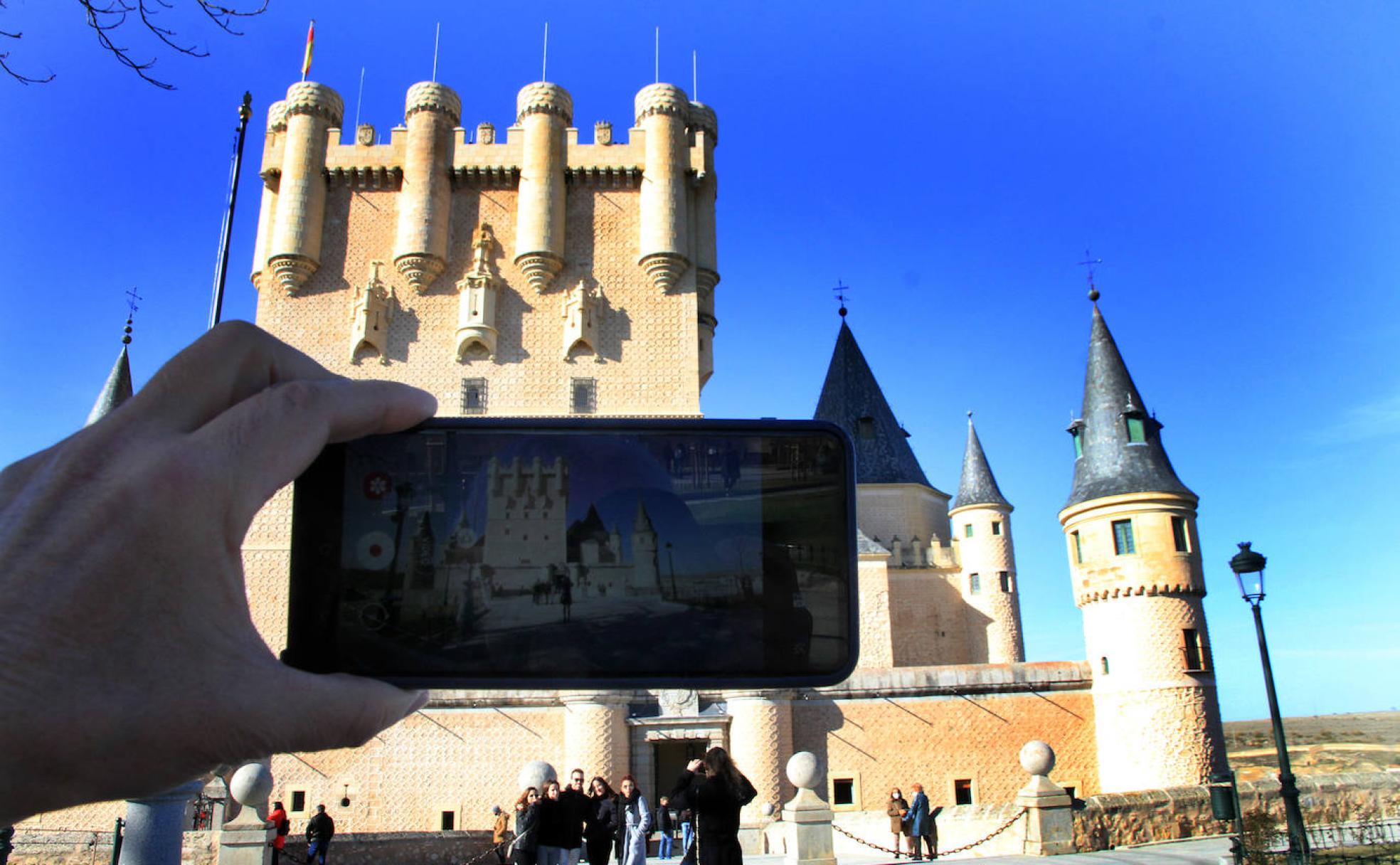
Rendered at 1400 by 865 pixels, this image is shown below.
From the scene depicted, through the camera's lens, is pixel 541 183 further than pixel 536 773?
Yes

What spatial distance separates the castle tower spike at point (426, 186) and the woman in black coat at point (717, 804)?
17.3 m

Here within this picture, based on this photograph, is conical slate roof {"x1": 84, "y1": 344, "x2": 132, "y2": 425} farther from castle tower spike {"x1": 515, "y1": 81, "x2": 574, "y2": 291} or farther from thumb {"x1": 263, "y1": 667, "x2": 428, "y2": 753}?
thumb {"x1": 263, "y1": 667, "x2": 428, "y2": 753}

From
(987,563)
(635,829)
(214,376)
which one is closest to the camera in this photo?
(214,376)

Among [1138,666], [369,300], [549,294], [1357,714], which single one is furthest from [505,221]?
[1357,714]

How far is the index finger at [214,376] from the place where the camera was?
101 cm

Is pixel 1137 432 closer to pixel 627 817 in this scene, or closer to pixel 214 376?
pixel 627 817

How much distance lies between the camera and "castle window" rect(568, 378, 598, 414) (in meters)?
21.0

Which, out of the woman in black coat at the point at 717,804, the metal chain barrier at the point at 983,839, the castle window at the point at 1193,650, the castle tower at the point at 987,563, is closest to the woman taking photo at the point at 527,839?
the woman in black coat at the point at 717,804

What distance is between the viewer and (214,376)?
42.1 inches

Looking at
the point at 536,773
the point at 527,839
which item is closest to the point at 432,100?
the point at 536,773

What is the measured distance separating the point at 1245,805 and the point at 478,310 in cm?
1690

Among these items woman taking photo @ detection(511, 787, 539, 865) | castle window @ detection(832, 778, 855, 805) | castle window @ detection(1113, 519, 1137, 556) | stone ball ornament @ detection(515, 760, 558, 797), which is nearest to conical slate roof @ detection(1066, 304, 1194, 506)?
castle window @ detection(1113, 519, 1137, 556)

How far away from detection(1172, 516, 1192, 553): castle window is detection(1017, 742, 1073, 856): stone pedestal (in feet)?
33.7

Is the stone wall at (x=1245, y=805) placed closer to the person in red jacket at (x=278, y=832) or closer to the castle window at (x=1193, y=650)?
the castle window at (x=1193, y=650)
